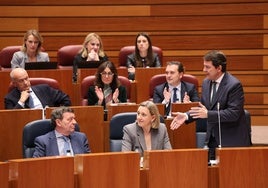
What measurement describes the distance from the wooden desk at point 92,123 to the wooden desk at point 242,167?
121cm

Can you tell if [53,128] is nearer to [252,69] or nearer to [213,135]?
[213,135]

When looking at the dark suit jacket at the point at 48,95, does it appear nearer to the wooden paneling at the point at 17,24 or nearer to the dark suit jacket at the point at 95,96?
the dark suit jacket at the point at 95,96

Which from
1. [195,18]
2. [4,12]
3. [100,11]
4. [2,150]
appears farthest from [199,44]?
A: [2,150]

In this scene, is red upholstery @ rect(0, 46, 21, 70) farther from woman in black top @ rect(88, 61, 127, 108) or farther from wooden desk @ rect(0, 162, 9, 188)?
wooden desk @ rect(0, 162, 9, 188)

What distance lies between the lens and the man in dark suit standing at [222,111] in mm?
4797

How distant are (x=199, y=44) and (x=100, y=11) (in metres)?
0.93

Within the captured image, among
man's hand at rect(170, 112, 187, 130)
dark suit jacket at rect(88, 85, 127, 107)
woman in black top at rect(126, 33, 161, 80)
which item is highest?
woman in black top at rect(126, 33, 161, 80)

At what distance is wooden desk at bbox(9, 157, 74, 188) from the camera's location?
13.1 ft

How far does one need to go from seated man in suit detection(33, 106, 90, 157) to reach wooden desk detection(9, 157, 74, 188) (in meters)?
0.61

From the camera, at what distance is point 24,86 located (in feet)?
18.3

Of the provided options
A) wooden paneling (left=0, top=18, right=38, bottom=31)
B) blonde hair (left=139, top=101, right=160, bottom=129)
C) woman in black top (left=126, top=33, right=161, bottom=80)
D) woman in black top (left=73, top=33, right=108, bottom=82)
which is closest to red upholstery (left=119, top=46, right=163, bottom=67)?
woman in black top (left=126, top=33, right=161, bottom=80)

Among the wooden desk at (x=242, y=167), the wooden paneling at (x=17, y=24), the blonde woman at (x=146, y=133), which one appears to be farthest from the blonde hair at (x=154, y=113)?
the wooden paneling at (x=17, y=24)

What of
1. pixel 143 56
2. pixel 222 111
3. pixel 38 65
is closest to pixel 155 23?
pixel 143 56

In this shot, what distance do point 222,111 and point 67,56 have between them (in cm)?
237
